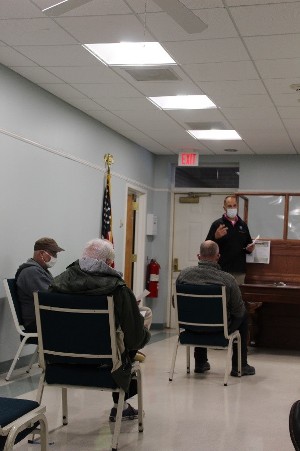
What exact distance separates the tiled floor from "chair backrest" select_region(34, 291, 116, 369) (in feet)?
1.79

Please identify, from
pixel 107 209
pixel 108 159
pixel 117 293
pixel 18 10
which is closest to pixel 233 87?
pixel 18 10

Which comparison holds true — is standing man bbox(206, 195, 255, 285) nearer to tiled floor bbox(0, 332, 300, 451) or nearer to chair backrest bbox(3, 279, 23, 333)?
tiled floor bbox(0, 332, 300, 451)

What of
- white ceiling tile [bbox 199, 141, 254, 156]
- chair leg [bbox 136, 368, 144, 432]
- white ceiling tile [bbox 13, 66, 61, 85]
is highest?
white ceiling tile [bbox 13, 66, 61, 85]

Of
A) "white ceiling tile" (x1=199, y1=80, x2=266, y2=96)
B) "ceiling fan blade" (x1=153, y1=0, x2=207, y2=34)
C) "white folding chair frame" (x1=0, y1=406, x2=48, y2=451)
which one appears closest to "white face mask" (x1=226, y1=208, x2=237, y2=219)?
"white ceiling tile" (x1=199, y1=80, x2=266, y2=96)

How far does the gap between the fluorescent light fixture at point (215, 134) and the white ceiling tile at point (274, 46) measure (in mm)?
3237

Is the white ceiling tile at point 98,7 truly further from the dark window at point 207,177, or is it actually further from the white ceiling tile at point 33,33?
the dark window at point 207,177

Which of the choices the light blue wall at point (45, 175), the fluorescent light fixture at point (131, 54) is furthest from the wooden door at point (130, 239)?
the fluorescent light fixture at point (131, 54)

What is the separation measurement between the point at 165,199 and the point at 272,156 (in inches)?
70.1

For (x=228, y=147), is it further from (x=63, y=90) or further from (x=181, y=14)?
(x=181, y=14)

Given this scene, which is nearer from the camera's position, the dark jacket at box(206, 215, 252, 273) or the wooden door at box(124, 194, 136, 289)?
the dark jacket at box(206, 215, 252, 273)

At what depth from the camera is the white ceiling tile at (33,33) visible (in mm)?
4747

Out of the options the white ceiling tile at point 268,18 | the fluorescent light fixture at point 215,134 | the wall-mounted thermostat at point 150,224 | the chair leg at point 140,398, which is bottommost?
the chair leg at point 140,398

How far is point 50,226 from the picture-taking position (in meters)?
6.93

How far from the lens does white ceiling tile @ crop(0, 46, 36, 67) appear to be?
5.43m
